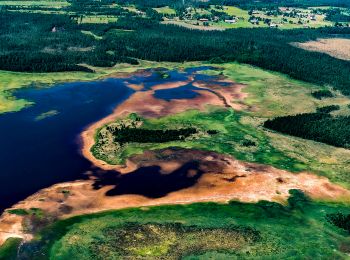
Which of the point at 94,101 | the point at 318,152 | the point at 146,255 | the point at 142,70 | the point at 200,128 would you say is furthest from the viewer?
the point at 142,70

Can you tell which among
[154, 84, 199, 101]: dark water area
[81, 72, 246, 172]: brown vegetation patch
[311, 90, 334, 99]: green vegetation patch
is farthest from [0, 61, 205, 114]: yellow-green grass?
[311, 90, 334, 99]: green vegetation patch

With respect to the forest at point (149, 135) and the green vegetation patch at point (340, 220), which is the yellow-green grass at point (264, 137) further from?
the green vegetation patch at point (340, 220)

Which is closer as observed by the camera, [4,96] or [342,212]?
[342,212]

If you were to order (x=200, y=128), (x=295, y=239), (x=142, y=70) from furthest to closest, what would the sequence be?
(x=142, y=70), (x=200, y=128), (x=295, y=239)

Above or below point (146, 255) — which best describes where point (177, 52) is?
above

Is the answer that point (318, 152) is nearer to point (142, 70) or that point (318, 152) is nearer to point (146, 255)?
point (146, 255)

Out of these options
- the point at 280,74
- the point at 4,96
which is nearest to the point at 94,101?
the point at 4,96

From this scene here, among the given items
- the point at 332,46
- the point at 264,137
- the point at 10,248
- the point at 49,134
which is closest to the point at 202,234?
the point at 10,248

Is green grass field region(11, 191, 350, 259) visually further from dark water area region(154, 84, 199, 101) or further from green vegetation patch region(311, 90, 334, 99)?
green vegetation patch region(311, 90, 334, 99)

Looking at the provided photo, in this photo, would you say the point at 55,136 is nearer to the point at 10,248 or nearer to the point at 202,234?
the point at 10,248
